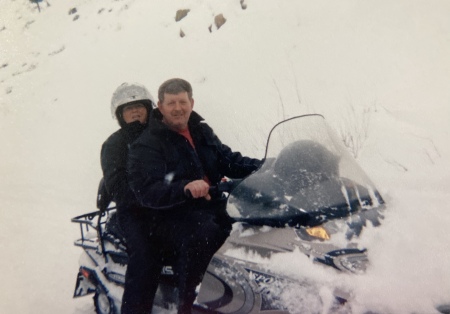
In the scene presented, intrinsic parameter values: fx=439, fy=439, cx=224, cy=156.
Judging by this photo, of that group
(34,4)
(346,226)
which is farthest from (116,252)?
(34,4)

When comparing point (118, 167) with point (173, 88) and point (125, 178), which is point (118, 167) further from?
point (173, 88)

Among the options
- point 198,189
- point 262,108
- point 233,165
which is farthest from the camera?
point 262,108

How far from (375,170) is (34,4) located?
24.9 metres

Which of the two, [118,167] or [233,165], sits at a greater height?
[118,167]

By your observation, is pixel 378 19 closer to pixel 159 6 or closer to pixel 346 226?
pixel 346 226

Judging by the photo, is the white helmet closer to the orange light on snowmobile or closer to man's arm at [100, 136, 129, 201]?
man's arm at [100, 136, 129, 201]

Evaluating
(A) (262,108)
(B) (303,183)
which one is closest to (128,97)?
(B) (303,183)

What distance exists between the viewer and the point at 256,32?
10.3m

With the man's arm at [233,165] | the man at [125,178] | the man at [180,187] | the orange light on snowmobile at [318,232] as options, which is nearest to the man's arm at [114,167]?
the man at [125,178]

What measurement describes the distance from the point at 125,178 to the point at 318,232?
165 centimetres

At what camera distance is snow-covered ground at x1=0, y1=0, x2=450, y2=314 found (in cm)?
206

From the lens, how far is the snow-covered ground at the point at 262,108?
81.2 inches

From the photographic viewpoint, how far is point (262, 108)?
7766 mm

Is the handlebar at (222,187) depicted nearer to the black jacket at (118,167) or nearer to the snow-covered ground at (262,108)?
the snow-covered ground at (262,108)
